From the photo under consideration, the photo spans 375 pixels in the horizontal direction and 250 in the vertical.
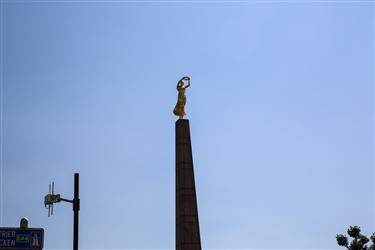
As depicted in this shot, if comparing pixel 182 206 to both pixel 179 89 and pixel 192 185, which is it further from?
pixel 179 89

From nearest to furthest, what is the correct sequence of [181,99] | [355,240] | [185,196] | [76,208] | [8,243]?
[8,243]
[76,208]
[185,196]
[181,99]
[355,240]

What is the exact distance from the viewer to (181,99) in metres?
26.1

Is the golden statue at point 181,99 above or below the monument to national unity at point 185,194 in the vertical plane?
above

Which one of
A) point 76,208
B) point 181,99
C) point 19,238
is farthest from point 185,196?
point 19,238

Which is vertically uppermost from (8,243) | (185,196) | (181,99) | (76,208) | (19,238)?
(181,99)

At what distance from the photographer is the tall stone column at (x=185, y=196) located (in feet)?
77.9

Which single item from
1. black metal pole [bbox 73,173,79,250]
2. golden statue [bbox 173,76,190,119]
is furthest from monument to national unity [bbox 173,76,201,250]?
black metal pole [bbox 73,173,79,250]

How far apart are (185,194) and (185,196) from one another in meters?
0.09

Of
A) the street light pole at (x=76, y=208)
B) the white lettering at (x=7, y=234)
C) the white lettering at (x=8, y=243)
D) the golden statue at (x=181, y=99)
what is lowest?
the white lettering at (x=8, y=243)

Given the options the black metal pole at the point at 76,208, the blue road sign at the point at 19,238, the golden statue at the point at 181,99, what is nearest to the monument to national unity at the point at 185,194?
the golden statue at the point at 181,99

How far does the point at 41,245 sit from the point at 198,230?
33.2ft

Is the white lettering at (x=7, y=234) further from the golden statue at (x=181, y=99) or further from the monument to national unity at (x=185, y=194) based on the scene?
the golden statue at (x=181, y=99)

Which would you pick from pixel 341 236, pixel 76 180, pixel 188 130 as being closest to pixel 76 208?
pixel 76 180

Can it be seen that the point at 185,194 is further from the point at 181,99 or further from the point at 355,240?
the point at 355,240
